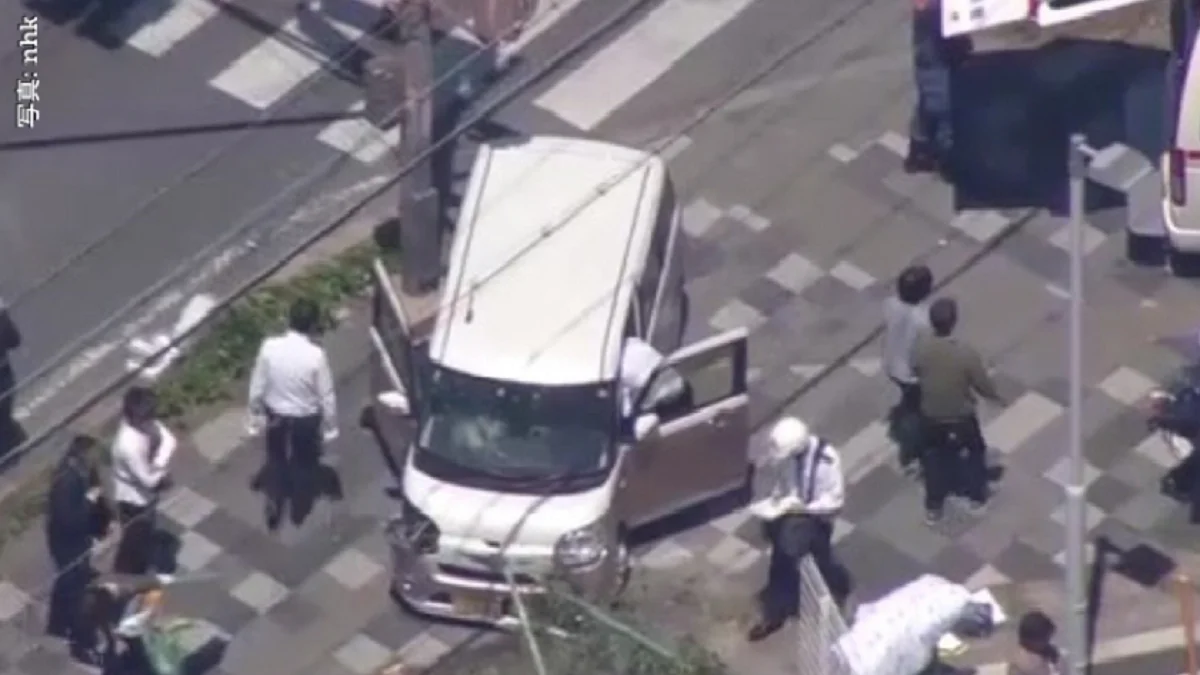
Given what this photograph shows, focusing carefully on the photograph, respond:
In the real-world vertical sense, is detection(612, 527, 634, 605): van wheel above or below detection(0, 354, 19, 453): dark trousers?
below

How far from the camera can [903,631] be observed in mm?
27750

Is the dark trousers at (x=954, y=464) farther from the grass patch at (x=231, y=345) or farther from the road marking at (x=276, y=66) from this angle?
the road marking at (x=276, y=66)

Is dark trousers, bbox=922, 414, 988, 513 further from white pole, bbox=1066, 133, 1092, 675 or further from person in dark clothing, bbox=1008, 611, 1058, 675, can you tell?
person in dark clothing, bbox=1008, 611, 1058, 675

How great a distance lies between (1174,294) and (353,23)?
646 cm

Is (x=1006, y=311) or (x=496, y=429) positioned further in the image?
(x=1006, y=311)

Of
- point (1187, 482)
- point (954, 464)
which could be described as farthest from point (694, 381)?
point (1187, 482)

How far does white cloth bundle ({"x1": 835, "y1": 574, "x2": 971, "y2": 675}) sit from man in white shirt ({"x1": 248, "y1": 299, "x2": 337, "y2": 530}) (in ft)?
13.3

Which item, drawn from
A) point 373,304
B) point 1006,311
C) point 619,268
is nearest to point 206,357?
point 373,304

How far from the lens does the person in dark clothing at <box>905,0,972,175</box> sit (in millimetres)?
32125

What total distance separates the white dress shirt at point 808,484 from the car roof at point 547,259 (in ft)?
4.22

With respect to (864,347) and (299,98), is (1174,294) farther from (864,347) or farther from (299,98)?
(299,98)

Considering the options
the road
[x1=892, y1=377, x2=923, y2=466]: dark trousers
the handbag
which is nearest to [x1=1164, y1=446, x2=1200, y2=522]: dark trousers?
the road

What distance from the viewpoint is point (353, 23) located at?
3412cm

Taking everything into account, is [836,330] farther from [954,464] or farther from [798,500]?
[798,500]
